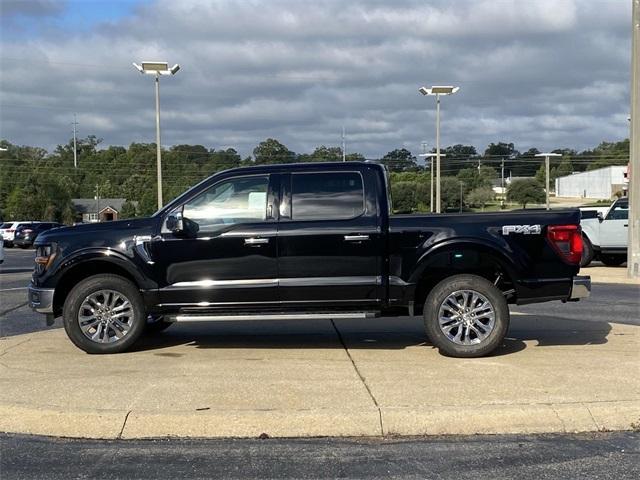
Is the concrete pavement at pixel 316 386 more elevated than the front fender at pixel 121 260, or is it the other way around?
the front fender at pixel 121 260

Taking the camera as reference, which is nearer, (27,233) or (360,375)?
(360,375)

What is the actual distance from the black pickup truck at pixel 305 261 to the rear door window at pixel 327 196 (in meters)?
0.01

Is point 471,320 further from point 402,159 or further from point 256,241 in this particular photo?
point 402,159

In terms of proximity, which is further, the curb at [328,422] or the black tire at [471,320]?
the black tire at [471,320]

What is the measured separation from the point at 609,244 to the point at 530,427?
15.9 meters

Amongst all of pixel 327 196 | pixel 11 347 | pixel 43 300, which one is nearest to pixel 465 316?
pixel 327 196

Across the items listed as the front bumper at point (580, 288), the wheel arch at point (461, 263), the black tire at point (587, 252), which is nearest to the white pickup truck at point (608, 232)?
the black tire at point (587, 252)

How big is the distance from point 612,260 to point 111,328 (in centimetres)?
1746

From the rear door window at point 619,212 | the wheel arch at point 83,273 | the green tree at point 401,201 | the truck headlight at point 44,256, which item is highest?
the green tree at point 401,201

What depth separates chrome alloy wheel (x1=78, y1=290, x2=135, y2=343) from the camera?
7.26 m

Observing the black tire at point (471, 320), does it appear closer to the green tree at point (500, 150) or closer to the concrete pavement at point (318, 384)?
the concrete pavement at point (318, 384)

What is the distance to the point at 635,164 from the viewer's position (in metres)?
16.4

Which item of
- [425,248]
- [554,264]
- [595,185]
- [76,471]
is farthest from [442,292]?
[595,185]

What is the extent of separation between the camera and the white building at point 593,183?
261ft
